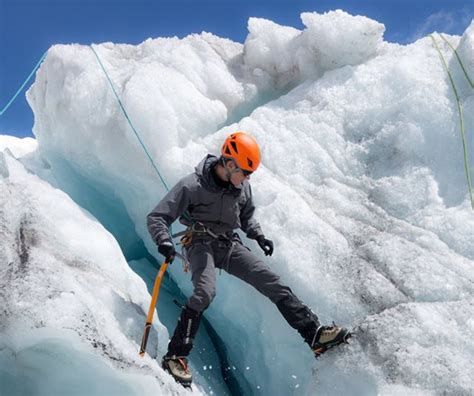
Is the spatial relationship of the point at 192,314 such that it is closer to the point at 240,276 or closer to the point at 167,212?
the point at 240,276

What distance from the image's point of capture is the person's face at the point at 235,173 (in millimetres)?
3383

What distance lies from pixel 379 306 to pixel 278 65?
328 centimetres

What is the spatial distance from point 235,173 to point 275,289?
0.85m

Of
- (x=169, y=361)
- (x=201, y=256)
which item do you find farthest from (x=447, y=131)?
(x=169, y=361)

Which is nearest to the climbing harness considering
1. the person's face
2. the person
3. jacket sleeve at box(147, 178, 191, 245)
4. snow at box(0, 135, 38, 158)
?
the person

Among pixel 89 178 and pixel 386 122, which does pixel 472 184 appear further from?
pixel 89 178

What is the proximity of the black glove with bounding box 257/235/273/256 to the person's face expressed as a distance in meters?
0.48

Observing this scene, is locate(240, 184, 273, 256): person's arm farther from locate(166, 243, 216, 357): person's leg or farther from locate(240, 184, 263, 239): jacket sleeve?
locate(166, 243, 216, 357): person's leg

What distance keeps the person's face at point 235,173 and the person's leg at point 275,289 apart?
0.49 m

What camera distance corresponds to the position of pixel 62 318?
265cm

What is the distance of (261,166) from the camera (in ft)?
14.9

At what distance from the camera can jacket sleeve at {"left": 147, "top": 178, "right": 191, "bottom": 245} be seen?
3.10 m

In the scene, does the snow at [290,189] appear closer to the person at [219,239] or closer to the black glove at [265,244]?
the black glove at [265,244]

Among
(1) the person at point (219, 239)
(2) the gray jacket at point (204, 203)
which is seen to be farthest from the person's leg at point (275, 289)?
(2) the gray jacket at point (204, 203)
